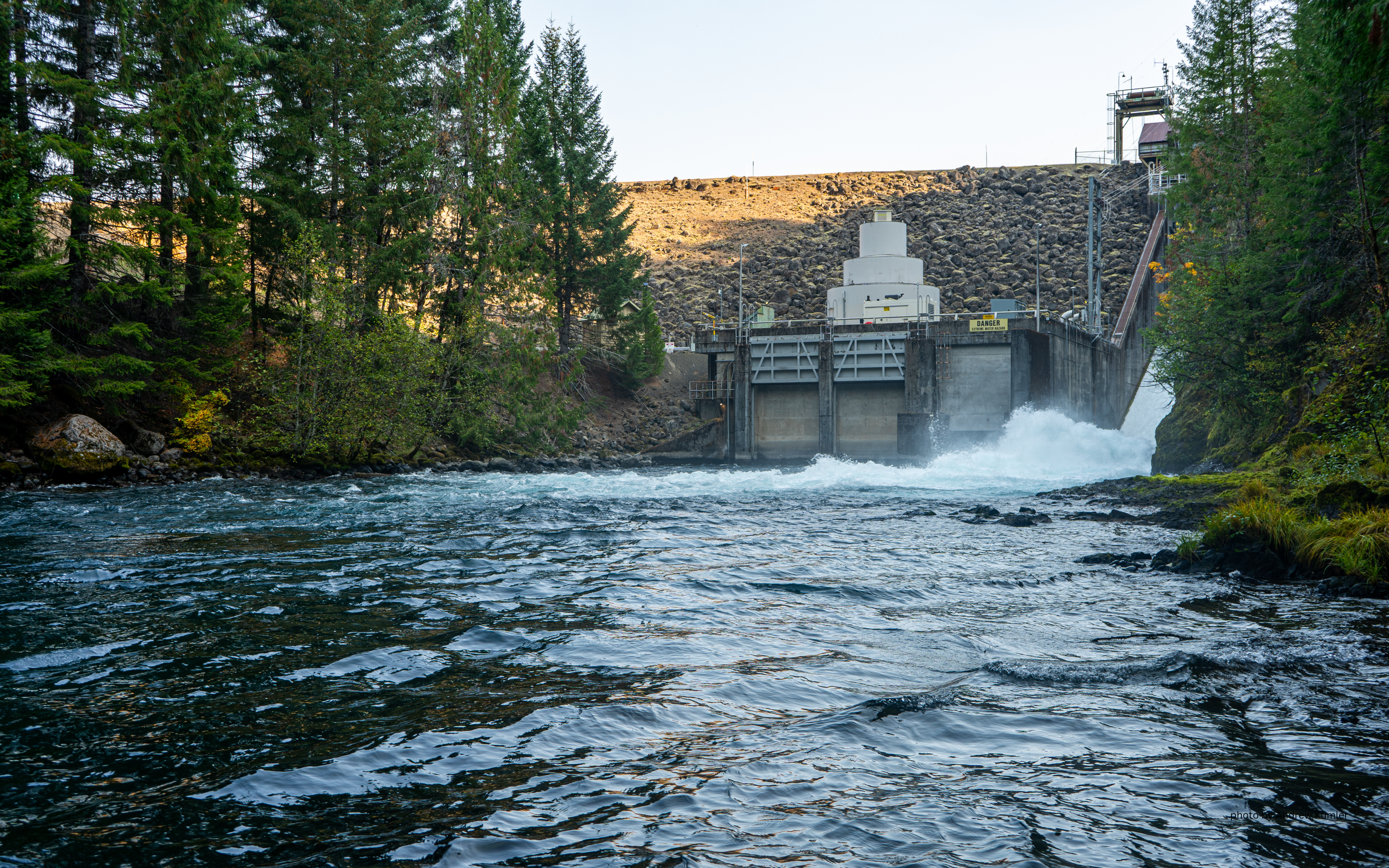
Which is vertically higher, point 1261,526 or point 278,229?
point 278,229

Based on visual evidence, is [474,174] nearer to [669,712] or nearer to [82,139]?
[82,139]

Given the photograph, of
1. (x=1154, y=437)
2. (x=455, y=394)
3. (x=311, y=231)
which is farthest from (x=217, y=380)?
(x=1154, y=437)

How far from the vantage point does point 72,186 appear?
2069cm

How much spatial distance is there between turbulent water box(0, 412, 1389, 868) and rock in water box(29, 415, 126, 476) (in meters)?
9.28

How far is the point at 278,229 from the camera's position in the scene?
31297 mm

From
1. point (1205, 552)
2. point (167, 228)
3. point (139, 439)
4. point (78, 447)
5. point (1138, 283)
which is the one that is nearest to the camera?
point (1205, 552)

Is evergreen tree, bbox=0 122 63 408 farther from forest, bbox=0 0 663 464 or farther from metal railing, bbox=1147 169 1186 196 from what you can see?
metal railing, bbox=1147 169 1186 196

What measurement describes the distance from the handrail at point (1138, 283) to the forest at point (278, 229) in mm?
30992

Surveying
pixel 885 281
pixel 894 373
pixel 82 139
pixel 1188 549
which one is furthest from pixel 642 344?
pixel 1188 549

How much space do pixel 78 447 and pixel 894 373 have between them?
32785 millimetres

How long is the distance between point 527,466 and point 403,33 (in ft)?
54.8

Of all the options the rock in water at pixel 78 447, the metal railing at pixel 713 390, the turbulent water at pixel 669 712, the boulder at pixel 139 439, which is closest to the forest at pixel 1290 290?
the turbulent water at pixel 669 712

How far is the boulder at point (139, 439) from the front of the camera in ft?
75.6

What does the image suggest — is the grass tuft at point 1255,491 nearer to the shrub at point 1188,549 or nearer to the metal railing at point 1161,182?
the shrub at point 1188,549
